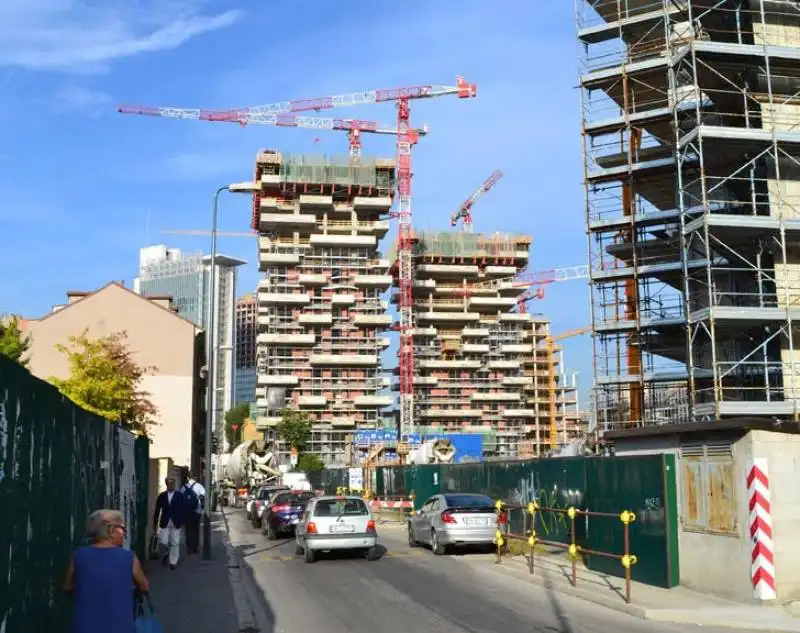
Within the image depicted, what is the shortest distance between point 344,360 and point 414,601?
104455 millimetres

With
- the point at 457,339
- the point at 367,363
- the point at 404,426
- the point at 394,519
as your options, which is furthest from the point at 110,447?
the point at 457,339

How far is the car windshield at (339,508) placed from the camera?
21.0 meters

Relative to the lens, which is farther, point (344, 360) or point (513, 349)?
point (513, 349)

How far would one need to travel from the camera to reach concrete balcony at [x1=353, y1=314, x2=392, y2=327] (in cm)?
12038

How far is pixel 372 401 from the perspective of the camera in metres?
118

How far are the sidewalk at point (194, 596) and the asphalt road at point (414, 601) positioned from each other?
61cm

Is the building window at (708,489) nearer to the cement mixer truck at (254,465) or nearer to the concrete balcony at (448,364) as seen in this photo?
the cement mixer truck at (254,465)

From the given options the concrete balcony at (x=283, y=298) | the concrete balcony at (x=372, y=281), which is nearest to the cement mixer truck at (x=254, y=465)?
the concrete balcony at (x=283, y=298)

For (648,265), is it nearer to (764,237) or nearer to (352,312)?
(764,237)

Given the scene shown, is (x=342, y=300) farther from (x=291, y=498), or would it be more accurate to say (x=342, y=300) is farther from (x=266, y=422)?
(x=291, y=498)

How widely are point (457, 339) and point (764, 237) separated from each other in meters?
104

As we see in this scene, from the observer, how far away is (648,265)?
138 feet

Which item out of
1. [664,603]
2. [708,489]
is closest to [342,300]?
[708,489]

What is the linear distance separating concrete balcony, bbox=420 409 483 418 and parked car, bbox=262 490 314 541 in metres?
102
